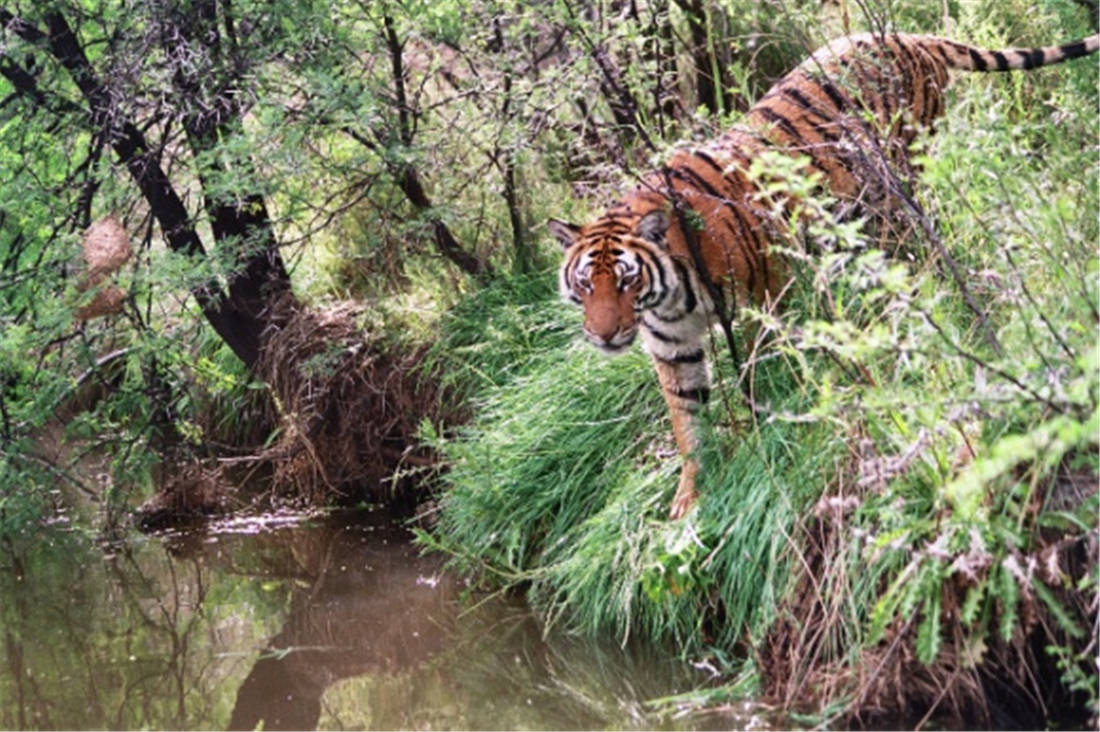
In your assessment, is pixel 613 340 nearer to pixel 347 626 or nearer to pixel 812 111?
pixel 812 111

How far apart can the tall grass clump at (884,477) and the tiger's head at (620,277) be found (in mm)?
400

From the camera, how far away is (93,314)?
7.47 m

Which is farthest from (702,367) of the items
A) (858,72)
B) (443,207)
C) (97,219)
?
(97,219)

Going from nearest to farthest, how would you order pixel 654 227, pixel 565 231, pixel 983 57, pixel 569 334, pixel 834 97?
pixel 654 227, pixel 565 231, pixel 834 97, pixel 983 57, pixel 569 334

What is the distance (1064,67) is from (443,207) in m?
2.80

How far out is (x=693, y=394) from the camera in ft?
19.8

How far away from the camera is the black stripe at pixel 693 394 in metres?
6.03

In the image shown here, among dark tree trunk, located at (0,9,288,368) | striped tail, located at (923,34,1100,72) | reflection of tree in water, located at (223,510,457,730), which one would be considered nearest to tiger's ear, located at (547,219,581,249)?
reflection of tree in water, located at (223,510,457,730)

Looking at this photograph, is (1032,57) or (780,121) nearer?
(780,121)

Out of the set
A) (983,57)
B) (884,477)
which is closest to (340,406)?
(983,57)

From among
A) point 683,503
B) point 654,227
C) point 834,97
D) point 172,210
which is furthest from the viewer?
point 172,210

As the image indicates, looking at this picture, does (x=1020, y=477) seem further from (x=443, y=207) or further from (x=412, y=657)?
(x=443, y=207)

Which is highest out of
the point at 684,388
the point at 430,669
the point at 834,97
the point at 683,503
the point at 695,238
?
the point at 834,97

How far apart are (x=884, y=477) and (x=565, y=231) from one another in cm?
202
